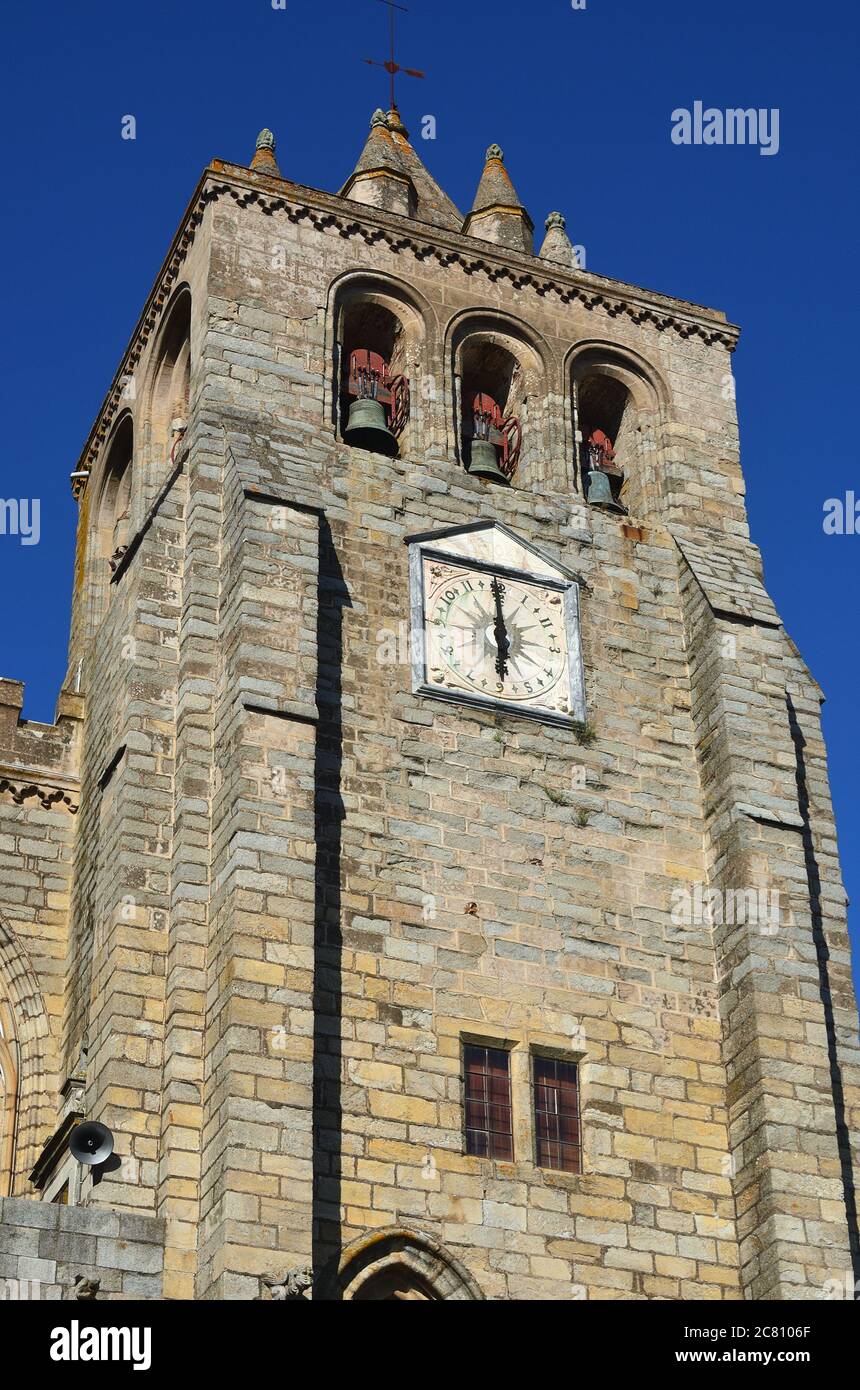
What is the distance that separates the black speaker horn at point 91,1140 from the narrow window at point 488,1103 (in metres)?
3.19

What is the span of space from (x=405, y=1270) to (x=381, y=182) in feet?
46.8

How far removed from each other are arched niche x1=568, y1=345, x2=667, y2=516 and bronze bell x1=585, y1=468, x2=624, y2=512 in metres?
0.16

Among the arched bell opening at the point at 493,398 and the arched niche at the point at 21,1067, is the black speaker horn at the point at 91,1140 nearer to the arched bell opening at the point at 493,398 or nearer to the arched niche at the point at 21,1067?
the arched niche at the point at 21,1067

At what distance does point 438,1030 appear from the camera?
21.1 meters

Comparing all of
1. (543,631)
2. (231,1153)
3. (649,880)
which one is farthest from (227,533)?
(231,1153)

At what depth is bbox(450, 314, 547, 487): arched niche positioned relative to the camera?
26609 millimetres

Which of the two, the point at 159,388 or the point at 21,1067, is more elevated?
the point at 159,388

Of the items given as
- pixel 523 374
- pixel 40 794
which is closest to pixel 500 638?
pixel 523 374

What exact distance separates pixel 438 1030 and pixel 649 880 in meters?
3.10

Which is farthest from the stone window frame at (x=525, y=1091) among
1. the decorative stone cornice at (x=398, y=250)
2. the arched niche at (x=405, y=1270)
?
the decorative stone cornice at (x=398, y=250)

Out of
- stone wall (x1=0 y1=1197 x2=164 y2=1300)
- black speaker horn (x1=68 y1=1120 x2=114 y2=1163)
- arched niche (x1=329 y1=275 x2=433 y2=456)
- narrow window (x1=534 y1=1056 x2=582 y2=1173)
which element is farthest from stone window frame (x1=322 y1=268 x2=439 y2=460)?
stone wall (x1=0 y1=1197 x2=164 y2=1300)

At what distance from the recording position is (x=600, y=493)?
26375 mm

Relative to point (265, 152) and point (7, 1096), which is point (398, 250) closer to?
point (265, 152)
